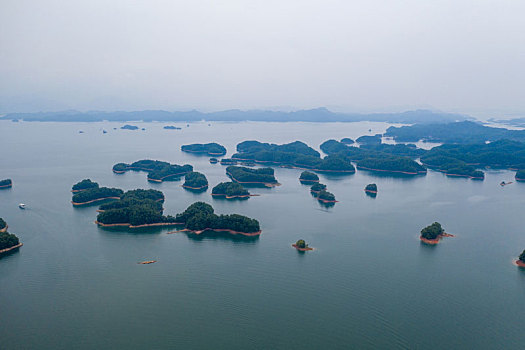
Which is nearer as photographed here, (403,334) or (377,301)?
(403,334)

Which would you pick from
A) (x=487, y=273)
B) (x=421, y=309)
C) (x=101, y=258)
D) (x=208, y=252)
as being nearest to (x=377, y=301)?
Answer: (x=421, y=309)

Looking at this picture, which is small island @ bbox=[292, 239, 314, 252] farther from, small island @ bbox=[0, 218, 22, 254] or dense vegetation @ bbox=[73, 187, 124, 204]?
dense vegetation @ bbox=[73, 187, 124, 204]

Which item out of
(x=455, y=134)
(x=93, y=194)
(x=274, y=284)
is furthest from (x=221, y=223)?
(x=455, y=134)

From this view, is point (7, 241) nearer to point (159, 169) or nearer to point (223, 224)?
point (223, 224)

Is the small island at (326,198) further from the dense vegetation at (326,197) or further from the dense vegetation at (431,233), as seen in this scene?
the dense vegetation at (431,233)

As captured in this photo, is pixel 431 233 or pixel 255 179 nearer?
pixel 431 233

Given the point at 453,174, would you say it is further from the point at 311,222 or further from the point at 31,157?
the point at 31,157
